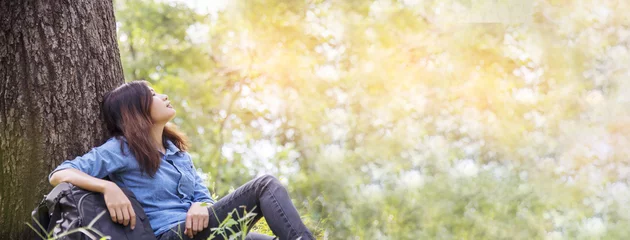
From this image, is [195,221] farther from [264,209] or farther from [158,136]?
[158,136]

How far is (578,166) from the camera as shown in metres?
9.03

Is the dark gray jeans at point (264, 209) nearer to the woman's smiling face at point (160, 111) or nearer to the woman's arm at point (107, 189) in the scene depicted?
the woman's arm at point (107, 189)

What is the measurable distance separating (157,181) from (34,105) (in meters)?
0.60

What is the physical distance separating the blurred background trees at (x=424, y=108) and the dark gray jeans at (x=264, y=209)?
6.27 meters

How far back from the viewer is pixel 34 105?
266 cm

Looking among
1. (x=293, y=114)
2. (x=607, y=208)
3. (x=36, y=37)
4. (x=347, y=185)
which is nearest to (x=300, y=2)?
(x=293, y=114)

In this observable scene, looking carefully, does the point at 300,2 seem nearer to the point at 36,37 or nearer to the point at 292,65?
the point at 292,65

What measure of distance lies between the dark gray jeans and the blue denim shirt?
95 mm

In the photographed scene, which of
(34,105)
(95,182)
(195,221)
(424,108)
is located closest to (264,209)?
(195,221)

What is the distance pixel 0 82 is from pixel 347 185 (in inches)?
267

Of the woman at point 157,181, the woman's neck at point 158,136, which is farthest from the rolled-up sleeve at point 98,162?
the woman's neck at point 158,136

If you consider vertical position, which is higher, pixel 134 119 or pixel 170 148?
pixel 134 119

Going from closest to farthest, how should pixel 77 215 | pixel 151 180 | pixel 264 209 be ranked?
pixel 77 215
pixel 264 209
pixel 151 180

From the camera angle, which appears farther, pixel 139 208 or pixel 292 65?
pixel 292 65
